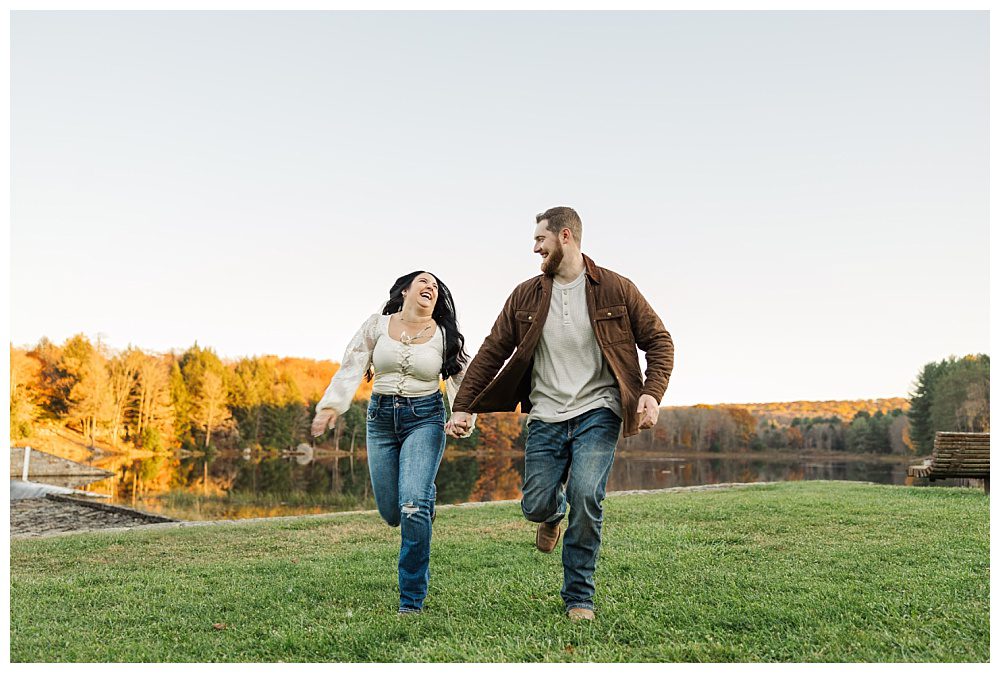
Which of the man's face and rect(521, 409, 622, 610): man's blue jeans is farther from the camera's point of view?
the man's face

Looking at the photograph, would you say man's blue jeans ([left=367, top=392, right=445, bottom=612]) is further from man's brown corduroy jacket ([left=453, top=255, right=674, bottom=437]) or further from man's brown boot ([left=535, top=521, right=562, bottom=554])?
man's brown boot ([left=535, top=521, right=562, bottom=554])

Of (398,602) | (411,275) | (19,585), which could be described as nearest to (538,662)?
(398,602)

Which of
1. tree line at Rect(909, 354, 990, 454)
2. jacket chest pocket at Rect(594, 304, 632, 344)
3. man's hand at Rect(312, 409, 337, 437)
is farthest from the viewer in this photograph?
tree line at Rect(909, 354, 990, 454)

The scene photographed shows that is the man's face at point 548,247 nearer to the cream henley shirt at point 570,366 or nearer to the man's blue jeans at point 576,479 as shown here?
the cream henley shirt at point 570,366

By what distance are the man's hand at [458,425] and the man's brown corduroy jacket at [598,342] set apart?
49mm

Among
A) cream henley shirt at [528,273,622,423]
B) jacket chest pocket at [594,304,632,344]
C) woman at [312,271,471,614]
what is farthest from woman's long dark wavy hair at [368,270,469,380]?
jacket chest pocket at [594,304,632,344]

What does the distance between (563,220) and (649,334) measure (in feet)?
2.76

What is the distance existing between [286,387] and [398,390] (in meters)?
58.9

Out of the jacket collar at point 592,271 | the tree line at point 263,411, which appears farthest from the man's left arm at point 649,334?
the tree line at point 263,411

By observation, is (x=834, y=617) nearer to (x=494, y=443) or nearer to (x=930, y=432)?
(x=930, y=432)

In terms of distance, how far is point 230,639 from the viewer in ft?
14.2

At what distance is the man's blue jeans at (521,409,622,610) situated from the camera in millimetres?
4430

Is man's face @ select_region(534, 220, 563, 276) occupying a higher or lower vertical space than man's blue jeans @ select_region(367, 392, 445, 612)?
higher

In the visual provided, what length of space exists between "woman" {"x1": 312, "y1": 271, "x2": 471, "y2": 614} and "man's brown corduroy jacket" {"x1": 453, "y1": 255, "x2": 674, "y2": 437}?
266 millimetres
